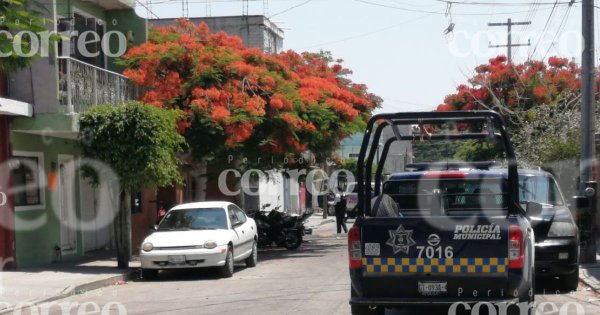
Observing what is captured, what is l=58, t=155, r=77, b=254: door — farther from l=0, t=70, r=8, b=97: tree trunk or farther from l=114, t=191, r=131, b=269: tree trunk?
l=0, t=70, r=8, b=97: tree trunk

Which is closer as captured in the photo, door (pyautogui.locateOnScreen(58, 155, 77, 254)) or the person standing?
door (pyautogui.locateOnScreen(58, 155, 77, 254))

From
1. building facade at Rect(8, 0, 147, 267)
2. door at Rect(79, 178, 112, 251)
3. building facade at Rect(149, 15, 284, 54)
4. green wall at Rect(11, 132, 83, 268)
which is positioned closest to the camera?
building facade at Rect(8, 0, 147, 267)

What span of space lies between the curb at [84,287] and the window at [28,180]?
293 centimetres

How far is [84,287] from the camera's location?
14.9m

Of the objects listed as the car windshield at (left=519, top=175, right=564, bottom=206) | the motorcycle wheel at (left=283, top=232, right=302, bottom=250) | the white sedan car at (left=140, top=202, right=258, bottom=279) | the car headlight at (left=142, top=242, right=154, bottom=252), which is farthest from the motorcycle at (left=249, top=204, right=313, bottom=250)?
the car windshield at (left=519, top=175, right=564, bottom=206)

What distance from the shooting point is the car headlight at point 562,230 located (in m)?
12.8

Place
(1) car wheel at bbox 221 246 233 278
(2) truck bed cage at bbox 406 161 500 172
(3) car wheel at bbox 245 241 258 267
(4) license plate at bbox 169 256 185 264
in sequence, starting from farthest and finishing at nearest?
(3) car wheel at bbox 245 241 258 267
(1) car wheel at bbox 221 246 233 278
(4) license plate at bbox 169 256 185 264
(2) truck bed cage at bbox 406 161 500 172

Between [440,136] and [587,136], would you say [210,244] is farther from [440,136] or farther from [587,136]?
[440,136]

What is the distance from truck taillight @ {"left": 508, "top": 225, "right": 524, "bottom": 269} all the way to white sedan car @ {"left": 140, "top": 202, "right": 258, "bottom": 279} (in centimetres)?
846

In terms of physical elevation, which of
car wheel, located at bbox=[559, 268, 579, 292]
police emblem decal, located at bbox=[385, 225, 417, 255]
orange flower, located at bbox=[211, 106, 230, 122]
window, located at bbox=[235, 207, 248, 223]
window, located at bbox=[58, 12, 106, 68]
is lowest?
car wheel, located at bbox=[559, 268, 579, 292]

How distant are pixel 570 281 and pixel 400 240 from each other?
5365 millimetres

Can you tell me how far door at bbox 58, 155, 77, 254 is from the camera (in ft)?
66.0

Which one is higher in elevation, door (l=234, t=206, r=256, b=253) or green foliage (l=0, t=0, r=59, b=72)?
green foliage (l=0, t=0, r=59, b=72)

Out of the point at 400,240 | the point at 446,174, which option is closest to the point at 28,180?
the point at 446,174
